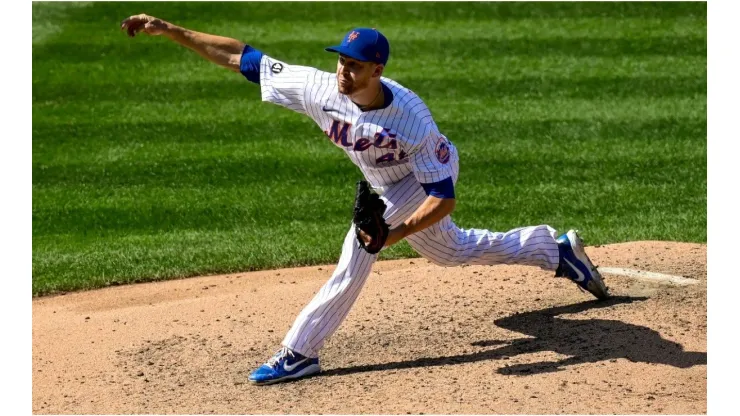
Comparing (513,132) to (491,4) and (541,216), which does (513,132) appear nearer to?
(541,216)

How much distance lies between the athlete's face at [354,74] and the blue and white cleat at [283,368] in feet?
4.25

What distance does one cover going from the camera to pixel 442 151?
5.48 m

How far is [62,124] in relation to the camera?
1055 centimetres

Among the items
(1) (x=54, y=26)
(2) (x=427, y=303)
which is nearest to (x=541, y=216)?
(2) (x=427, y=303)

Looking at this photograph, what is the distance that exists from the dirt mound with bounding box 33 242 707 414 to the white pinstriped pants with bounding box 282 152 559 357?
261 mm

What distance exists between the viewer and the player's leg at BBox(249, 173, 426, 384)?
555cm

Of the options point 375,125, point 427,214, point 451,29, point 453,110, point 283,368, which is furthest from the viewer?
point 451,29

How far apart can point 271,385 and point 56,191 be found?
4.33 metres

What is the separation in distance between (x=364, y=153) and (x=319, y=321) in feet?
2.78

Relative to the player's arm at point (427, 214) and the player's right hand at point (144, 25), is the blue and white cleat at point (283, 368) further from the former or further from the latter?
the player's right hand at point (144, 25)

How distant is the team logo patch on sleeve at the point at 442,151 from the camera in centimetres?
545

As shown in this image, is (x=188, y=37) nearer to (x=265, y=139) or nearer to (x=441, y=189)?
(x=441, y=189)

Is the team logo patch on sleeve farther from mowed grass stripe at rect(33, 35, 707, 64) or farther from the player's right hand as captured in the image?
mowed grass stripe at rect(33, 35, 707, 64)

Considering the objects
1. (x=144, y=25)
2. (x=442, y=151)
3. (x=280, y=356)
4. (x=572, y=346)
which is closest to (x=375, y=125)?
(x=442, y=151)
